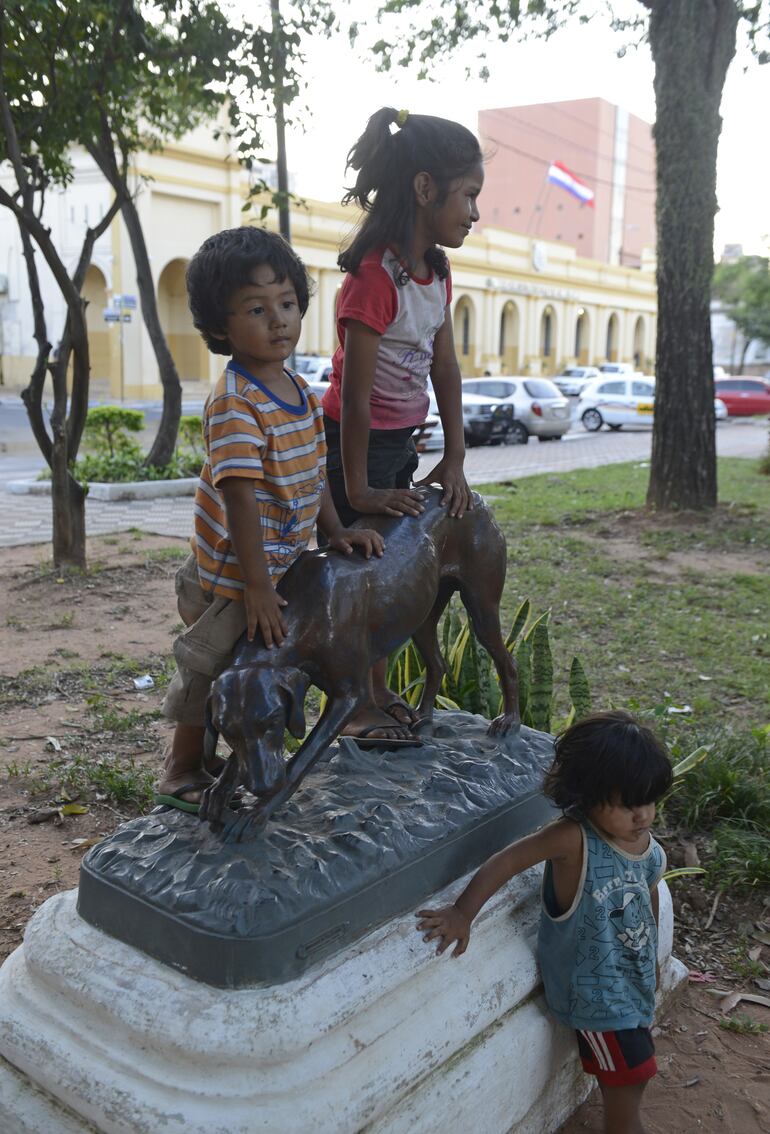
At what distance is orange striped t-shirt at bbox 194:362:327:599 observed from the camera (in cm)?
199

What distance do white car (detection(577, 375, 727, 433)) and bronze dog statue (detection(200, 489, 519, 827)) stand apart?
22.7 m

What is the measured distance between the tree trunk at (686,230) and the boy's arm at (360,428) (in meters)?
7.01

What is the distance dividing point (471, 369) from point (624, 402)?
45.5ft

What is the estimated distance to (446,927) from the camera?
2.00 meters

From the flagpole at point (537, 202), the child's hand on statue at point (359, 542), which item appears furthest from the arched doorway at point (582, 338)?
the child's hand on statue at point (359, 542)

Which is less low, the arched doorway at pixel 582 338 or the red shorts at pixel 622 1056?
the arched doorway at pixel 582 338

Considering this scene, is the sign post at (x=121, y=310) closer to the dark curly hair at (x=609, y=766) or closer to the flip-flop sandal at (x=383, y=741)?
the flip-flop sandal at (x=383, y=741)

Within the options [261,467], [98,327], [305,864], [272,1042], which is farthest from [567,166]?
[272,1042]

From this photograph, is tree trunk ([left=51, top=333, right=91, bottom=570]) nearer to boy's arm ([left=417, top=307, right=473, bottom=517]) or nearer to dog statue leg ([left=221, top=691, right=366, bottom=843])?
boy's arm ([left=417, top=307, right=473, bottom=517])

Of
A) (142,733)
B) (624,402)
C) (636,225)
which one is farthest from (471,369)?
(142,733)

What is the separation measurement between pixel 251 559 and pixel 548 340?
4282cm

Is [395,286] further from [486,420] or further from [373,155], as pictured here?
[486,420]

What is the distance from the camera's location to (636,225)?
56.2m

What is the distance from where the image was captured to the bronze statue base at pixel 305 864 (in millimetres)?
1790
